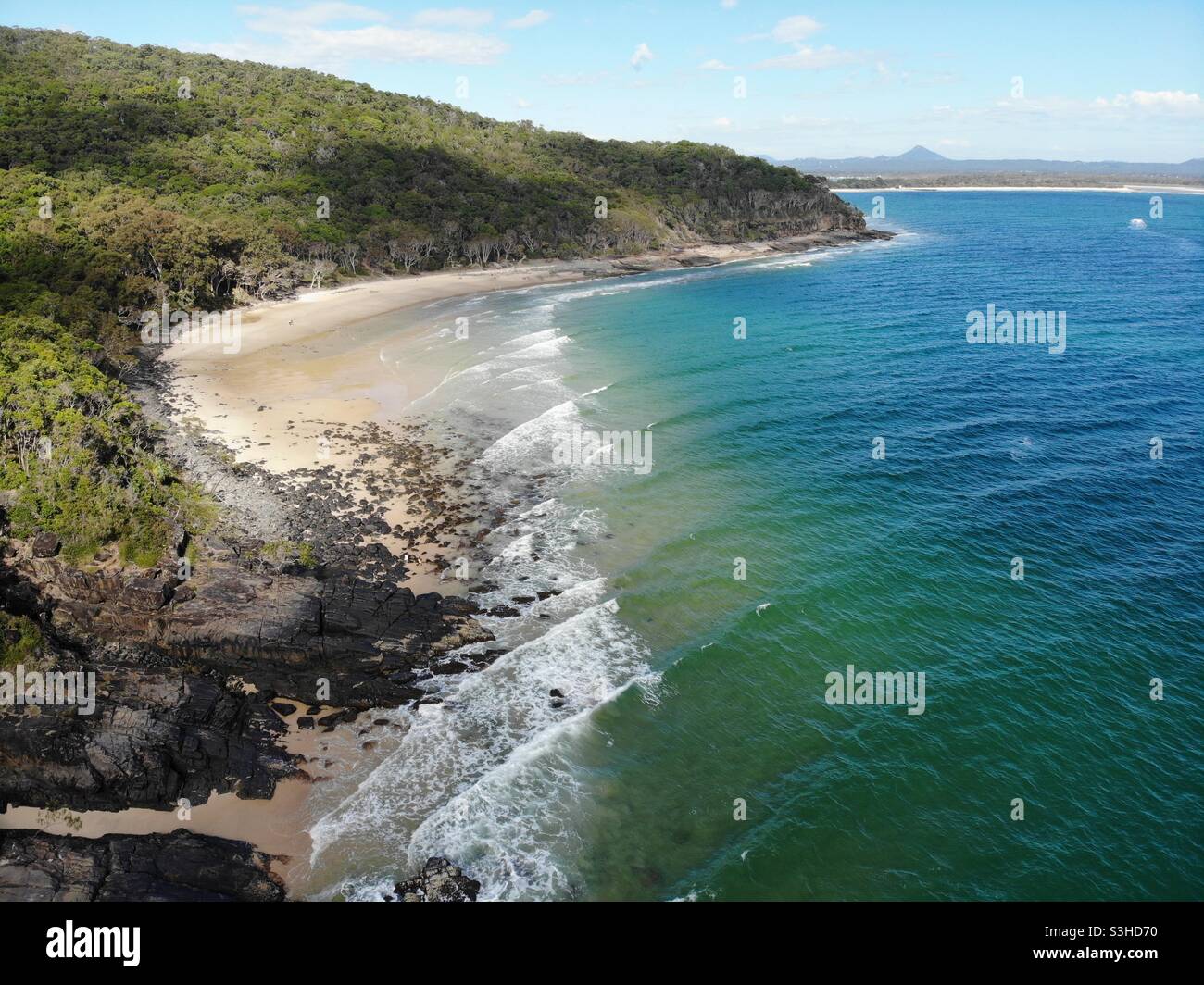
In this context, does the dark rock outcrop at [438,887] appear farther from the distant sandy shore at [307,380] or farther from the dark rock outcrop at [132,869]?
the distant sandy shore at [307,380]

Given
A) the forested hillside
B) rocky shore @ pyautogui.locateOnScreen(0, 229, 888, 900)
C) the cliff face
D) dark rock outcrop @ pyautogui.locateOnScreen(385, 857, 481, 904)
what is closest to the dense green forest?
the forested hillside

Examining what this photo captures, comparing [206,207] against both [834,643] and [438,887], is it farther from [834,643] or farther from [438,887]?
[438,887]

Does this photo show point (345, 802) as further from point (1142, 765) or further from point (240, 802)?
point (1142, 765)

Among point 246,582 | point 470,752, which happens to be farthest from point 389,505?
point 470,752

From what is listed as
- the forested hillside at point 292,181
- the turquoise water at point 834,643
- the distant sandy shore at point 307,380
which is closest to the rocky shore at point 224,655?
the distant sandy shore at point 307,380

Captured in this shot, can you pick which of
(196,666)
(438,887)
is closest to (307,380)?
(196,666)

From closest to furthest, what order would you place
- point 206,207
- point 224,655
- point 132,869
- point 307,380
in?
point 132,869 < point 224,655 < point 307,380 < point 206,207
